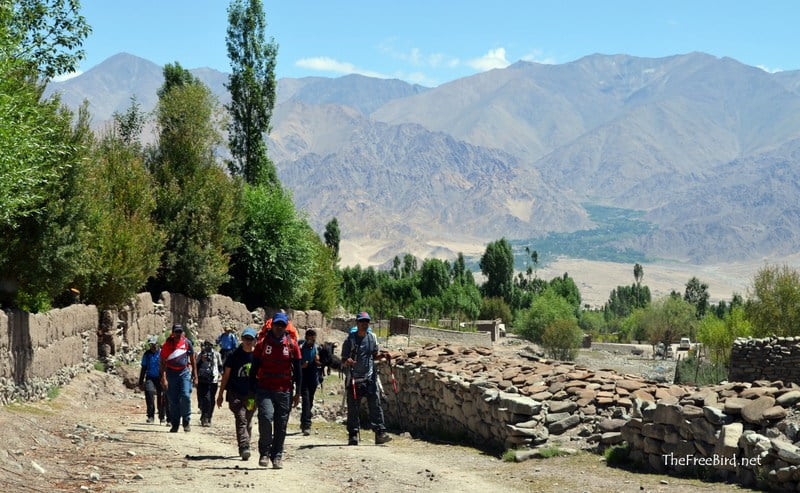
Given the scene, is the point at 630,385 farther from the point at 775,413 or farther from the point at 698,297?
the point at 698,297

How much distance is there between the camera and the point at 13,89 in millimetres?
18844

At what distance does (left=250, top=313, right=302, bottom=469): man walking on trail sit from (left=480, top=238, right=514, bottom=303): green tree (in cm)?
10682

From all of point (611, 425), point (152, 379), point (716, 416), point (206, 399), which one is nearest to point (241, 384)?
point (206, 399)

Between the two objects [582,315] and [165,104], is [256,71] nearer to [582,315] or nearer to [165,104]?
[165,104]

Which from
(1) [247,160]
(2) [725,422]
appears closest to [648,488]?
(2) [725,422]

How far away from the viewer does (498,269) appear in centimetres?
12106

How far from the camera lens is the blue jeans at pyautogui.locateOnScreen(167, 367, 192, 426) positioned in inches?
671

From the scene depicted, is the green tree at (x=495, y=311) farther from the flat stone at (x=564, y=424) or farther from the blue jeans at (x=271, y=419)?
the blue jeans at (x=271, y=419)

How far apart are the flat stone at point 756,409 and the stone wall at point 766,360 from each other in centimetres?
1544

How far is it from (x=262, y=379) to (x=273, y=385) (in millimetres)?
165

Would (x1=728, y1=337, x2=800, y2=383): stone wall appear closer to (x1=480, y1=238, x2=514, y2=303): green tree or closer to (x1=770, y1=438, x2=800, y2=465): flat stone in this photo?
(x1=770, y1=438, x2=800, y2=465): flat stone

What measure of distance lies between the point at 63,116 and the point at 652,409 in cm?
1478

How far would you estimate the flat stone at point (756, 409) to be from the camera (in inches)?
495

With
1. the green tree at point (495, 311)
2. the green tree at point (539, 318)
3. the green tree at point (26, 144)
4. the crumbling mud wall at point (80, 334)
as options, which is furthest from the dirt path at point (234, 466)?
the green tree at point (495, 311)
